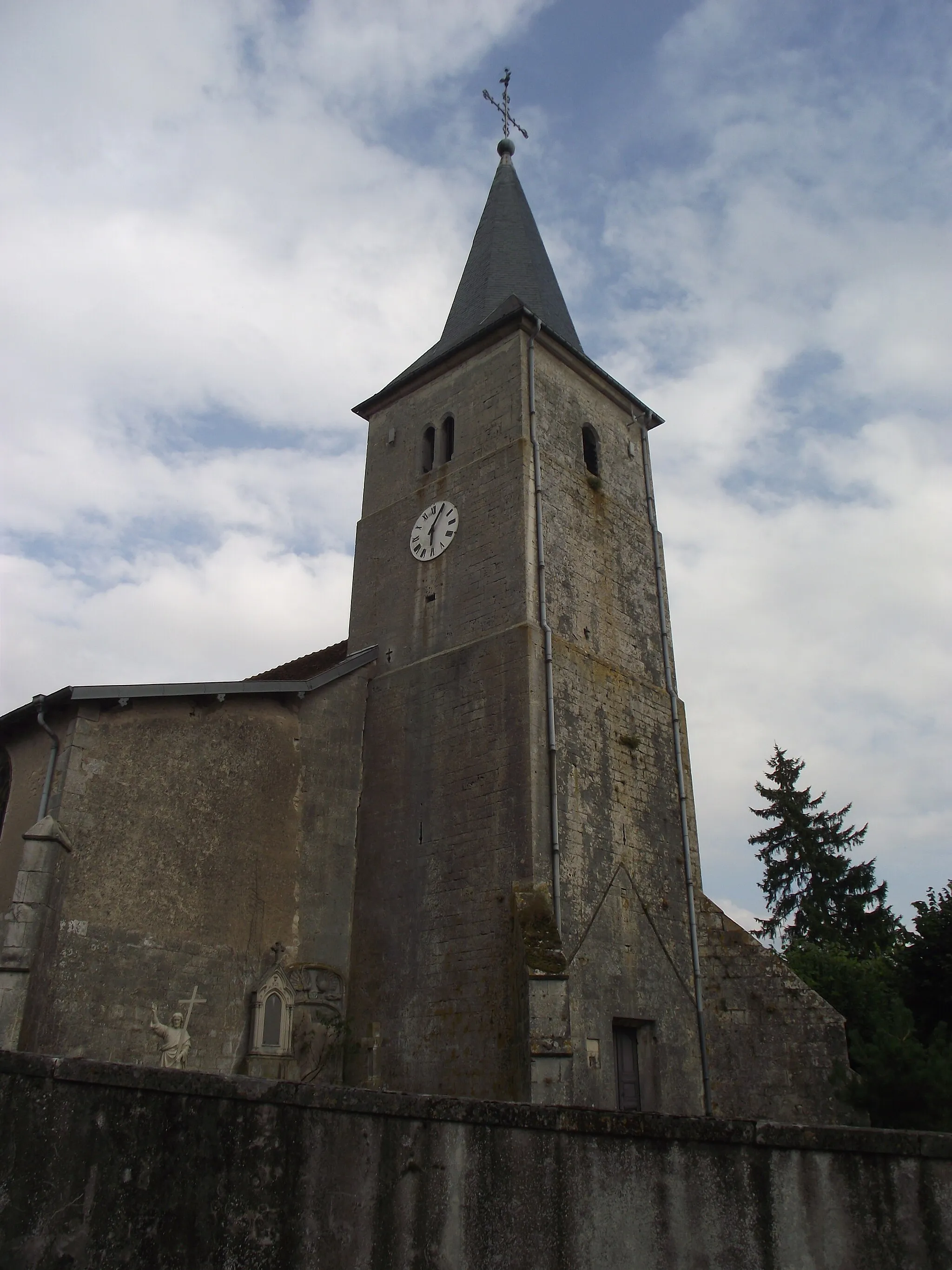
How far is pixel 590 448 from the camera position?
17.6 m

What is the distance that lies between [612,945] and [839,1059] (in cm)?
310

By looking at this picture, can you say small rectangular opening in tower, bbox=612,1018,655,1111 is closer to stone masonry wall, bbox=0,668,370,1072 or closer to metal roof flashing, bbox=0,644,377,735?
stone masonry wall, bbox=0,668,370,1072

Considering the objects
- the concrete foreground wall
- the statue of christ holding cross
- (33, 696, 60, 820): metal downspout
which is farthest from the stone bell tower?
the concrete foreground wall

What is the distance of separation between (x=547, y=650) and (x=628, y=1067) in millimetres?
5707

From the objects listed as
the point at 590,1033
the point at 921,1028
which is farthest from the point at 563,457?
the point at 921,1028

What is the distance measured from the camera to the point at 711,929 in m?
14.4

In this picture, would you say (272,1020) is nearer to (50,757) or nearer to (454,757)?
(454,757)

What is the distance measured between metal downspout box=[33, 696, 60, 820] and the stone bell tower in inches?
190

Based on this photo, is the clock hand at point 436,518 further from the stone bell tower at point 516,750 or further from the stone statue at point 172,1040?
the stone statue at point 172,1040

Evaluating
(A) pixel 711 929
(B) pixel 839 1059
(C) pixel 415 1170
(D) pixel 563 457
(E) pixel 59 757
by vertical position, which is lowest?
(C) pixel 415 1170

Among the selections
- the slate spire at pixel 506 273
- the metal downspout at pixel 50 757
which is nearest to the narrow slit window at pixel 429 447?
the slate spire at pixel 506 273

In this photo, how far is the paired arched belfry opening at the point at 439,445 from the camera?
1728 cm

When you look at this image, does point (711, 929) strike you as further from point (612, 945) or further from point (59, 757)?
point (59, 757)

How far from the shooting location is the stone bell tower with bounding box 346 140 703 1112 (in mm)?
12203
